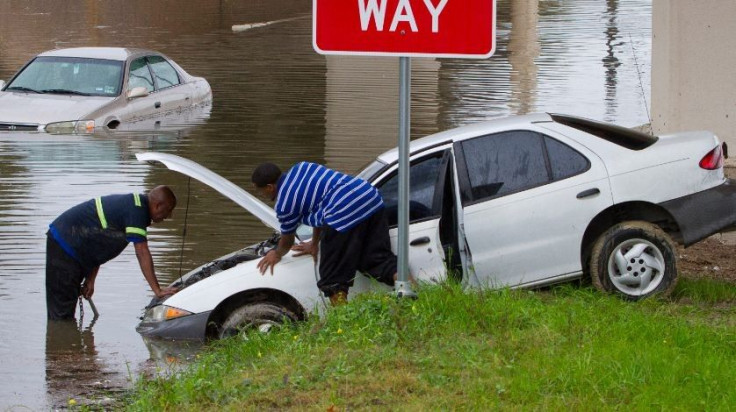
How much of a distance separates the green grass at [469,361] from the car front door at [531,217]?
60 centimetres

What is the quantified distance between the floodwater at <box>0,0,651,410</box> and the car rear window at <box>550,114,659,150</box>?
3.22m

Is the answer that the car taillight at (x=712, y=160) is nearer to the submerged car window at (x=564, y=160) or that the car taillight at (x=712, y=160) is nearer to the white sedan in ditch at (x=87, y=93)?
the submerged car window at (x=564, y=160)

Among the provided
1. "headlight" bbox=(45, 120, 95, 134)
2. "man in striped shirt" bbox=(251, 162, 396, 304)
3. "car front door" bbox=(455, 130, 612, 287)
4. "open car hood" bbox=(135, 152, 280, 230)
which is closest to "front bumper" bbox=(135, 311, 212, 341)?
"man in striped shirt" bbox=(251, 162, 396, 304)

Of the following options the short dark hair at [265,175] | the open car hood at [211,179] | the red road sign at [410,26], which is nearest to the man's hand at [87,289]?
the open car hood at [211,179]

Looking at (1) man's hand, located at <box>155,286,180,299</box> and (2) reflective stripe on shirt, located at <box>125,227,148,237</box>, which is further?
(2) reflective stripe on shirt, located at <box>125,227,148,237</box>

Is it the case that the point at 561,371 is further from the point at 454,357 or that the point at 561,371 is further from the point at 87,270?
the point at 87,270

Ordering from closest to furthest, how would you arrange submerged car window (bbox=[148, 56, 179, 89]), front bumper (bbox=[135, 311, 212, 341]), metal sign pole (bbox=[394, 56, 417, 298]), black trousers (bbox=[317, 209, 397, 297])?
metal sign pole (bbox=[394, 56, 417, 298])
black trousers (bbox=[317, 209, 397, 297])
front bumper (bbox=[135, 311, 212, 341])
submerged car window (bbox=[148, 56, 179, 89])

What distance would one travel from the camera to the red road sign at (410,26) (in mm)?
7121

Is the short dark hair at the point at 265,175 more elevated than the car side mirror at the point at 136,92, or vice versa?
the short dark hair at the point at 265,175

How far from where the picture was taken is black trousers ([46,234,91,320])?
9625mm

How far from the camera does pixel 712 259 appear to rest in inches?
424

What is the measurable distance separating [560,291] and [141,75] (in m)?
10.3

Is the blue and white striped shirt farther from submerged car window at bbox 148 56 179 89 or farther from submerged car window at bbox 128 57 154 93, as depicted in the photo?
submerged car window at bbox 148 56 179 89

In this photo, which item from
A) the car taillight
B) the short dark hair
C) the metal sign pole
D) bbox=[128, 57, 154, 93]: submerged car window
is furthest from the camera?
bbox=[128, 57, 154, 93]: submerged car window
